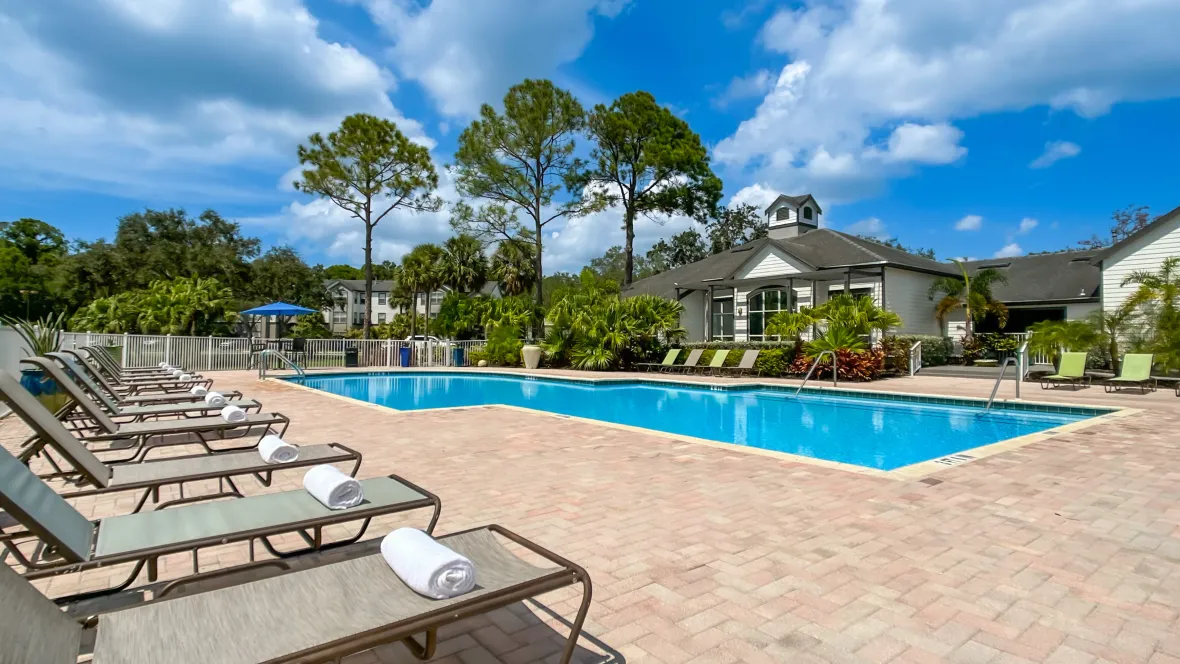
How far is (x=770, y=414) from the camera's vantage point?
12.5 metres

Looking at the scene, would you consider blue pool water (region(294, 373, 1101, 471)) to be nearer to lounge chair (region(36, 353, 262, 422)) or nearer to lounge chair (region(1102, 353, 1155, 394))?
lounge chair (region(1102, 353, 1155, 394))

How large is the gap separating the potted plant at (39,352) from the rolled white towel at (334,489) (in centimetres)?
623

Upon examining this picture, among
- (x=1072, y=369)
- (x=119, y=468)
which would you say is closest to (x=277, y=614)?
(x=119, y=468)

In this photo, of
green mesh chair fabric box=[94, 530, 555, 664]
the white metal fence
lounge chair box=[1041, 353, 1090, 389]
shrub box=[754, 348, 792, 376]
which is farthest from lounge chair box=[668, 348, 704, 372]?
green mesh chair fabric box=[94, 530, 555, 664]

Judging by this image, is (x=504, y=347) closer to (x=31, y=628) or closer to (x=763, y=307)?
(x=763, y=307)

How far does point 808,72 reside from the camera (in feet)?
66.1

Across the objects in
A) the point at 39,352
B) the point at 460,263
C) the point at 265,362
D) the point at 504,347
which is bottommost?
the point at 265,362

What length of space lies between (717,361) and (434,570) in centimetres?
1841

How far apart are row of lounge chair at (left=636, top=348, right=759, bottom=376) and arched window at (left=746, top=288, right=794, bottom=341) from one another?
13.3 feet

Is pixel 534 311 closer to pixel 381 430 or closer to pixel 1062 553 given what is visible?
pixel 381 430

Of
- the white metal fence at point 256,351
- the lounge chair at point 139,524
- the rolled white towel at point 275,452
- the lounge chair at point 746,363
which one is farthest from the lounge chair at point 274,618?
the white metal fence at point 256,351

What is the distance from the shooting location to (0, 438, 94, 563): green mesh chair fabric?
2.09 m

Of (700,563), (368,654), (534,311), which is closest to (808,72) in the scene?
(534,311)

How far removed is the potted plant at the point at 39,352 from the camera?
8.27m
